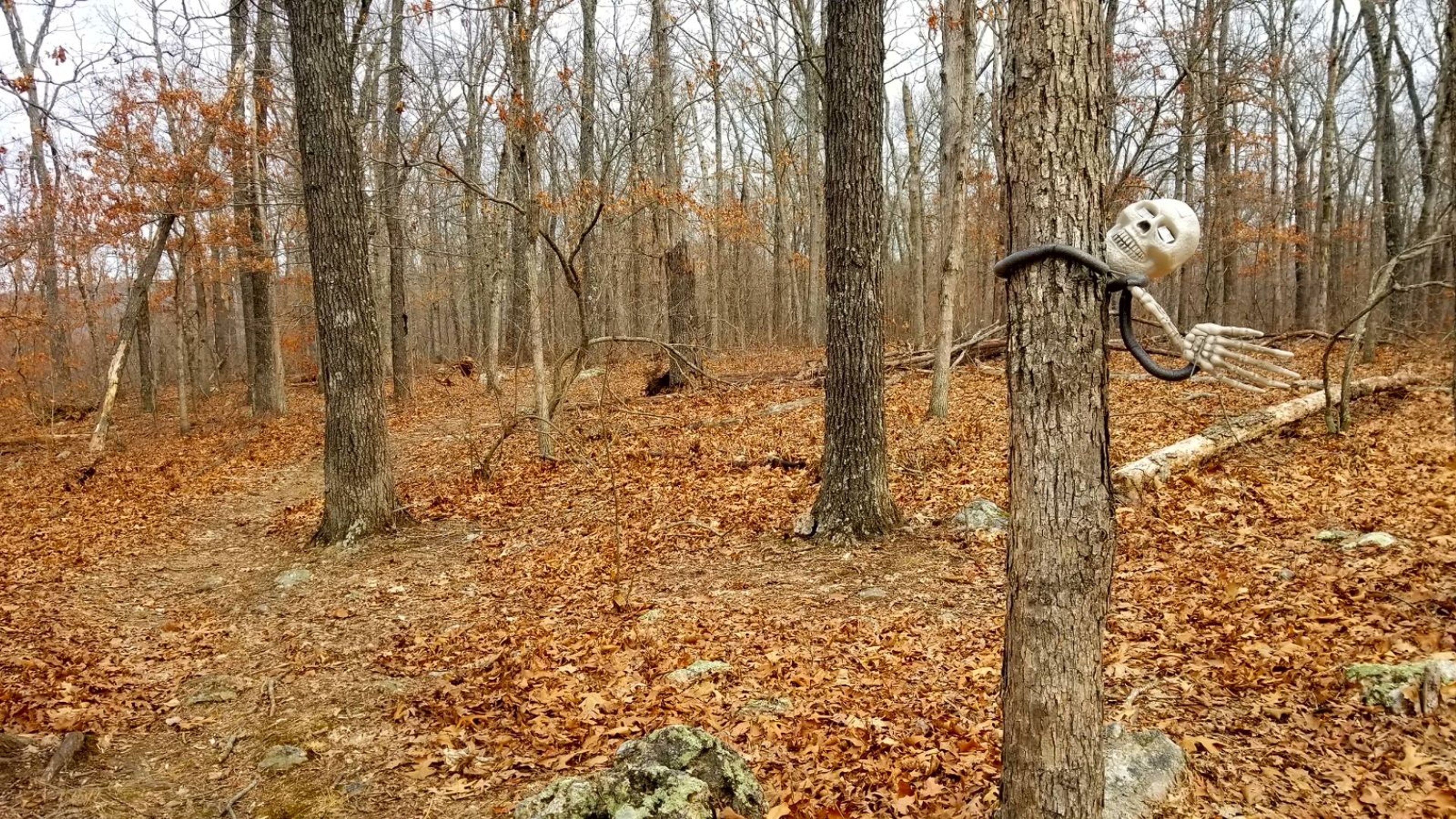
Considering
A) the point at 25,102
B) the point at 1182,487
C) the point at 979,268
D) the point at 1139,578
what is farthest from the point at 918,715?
the point at 979,268

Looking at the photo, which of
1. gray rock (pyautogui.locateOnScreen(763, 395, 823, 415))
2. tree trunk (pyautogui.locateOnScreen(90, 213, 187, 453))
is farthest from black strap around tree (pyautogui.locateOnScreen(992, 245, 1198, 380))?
tree trunk (pyautogui.locateOnScreen(90, 213, 187, 453))

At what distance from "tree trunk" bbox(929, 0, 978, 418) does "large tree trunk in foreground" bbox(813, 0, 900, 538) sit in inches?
151

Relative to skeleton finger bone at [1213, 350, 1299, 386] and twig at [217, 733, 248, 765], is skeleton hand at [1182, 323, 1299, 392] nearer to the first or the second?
skeleton finger bone at [1213, 350, 1299, 386]

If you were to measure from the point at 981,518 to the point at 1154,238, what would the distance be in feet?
16.3

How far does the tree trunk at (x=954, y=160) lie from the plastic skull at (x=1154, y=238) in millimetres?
7915

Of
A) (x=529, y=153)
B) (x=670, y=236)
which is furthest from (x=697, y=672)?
(x=670, y=236)

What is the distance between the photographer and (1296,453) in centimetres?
780

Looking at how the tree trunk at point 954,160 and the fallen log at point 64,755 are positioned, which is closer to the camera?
the fallen log at point 64,755

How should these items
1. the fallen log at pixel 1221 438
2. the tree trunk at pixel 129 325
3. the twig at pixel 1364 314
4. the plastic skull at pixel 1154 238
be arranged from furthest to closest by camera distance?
1. the tree trunk at pixel 129 325
2. the fallen log at pixel 1221 438
3. the twig at pixel 1364 314
4. the plastic skull at pixel 1154 238

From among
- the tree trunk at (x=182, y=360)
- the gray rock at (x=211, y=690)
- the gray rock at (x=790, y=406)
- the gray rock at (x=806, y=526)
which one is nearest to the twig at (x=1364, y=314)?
the gray rock at (x=806, y=526)

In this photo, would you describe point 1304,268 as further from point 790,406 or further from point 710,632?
point 710,632

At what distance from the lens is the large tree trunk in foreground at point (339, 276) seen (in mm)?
7184

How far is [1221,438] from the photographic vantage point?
322 inches

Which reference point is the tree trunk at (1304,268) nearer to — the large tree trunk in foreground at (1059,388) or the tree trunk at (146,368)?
the large tree trunk in foreground at (1059,388)
